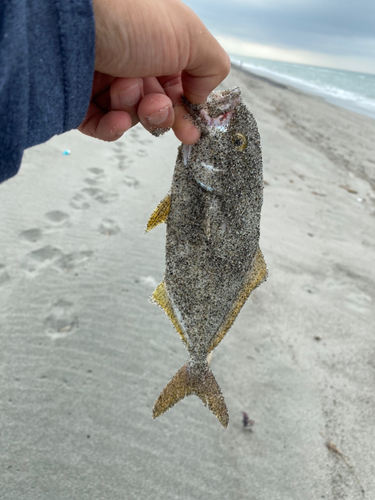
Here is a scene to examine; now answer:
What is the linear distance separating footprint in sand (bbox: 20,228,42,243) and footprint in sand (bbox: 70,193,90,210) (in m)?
0.82

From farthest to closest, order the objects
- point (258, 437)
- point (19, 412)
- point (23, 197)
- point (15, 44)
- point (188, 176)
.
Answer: point (23, 197) < point (258, 437) < point (19, 412) < point (188, 176) < point (15, 44)

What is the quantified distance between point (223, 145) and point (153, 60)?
55cm

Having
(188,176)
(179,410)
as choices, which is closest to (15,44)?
(188,176)

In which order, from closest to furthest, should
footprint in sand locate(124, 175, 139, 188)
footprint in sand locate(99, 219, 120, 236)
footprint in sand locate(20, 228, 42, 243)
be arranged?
footprint in sand locate(20, 228, 42, 243) < footprint in sand locate(99, 219, 120, 236) < footprint in sand locate(124, 175, 139, 188)

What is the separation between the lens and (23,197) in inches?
197

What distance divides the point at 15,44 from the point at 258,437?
3.34 meters

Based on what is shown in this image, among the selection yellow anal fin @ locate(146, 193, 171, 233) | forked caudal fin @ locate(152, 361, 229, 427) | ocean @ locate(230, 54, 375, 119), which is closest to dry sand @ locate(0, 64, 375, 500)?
forked caudal fin @ locate(152, 361, 229, 427)

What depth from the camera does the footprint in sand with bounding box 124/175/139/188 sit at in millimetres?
6113

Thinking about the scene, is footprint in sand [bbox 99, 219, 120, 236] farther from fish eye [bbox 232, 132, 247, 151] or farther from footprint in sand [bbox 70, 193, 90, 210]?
fish eye [bbox 232, 132, 247, 151]

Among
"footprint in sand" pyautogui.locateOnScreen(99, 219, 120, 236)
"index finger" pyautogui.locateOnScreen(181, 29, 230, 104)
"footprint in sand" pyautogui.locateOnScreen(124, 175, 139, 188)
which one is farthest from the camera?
"footprint in sand" pyautogui.locateOnScreen(124, 175, 139, 188)

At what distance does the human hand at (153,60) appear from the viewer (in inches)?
59.3

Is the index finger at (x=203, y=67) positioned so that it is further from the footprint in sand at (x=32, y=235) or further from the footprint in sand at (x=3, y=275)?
the footprint in sand at (x=32, y=235)

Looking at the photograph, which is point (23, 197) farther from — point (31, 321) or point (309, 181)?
point (309, 181)

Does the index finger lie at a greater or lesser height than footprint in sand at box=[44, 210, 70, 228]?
greater
